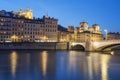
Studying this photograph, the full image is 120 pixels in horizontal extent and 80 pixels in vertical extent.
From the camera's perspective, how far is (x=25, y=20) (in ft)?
310

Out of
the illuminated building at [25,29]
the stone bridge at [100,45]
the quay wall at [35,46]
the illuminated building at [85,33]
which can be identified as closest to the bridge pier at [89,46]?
the stone bridge at [100,45]

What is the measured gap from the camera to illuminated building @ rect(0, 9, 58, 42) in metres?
88.8

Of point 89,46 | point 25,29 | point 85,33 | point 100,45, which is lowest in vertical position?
point 89,46

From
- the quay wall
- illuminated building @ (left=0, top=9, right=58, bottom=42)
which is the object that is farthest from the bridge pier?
illuminated building @ (left=0, top=9, right=58, bottom=42)

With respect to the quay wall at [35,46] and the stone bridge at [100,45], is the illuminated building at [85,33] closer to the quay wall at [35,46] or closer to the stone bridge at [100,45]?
the quay wall at [35,46]

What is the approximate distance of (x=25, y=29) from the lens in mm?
94500

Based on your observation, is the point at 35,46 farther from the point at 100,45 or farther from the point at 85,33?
the point at 85,33

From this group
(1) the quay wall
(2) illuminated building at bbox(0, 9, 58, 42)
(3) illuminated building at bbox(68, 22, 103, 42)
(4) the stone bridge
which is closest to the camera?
(4) the stone bridge

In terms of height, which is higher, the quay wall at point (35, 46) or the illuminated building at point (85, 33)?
the illuminated building at point (85, 33)

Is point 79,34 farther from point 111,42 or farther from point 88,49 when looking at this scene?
point 111,42

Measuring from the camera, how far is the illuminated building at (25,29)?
88.8 m

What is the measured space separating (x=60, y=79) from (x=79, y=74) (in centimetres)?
298

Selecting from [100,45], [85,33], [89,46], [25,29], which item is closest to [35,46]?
[25,29]

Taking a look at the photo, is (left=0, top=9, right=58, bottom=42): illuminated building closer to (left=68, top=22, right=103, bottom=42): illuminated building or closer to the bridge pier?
(left=68, top=22, right=103, bottom=42): illuminated building
